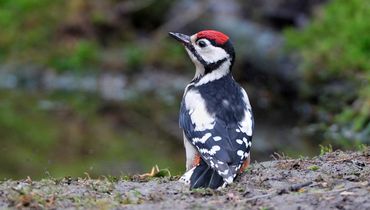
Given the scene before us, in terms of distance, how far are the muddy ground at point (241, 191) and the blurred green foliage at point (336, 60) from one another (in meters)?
4.83

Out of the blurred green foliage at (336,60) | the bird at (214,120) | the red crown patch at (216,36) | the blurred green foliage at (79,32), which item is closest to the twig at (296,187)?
the bird at (214,120)

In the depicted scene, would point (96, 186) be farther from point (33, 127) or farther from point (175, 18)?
point (175, 18)

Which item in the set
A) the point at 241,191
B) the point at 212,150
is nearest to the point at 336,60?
the point at 212,150

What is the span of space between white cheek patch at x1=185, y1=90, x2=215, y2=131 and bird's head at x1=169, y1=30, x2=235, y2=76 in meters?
0.39

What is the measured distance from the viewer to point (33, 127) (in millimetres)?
11773

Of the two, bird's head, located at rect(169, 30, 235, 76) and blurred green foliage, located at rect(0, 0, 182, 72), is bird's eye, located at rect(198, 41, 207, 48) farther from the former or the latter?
blurred green foliage, located at rect(0, 0, 182, 72)

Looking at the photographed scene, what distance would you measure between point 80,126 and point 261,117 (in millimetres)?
2664

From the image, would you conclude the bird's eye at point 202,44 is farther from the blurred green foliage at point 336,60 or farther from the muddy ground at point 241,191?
the blurred green foliage at point 336,60

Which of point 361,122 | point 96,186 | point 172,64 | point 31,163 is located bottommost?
point 96,186

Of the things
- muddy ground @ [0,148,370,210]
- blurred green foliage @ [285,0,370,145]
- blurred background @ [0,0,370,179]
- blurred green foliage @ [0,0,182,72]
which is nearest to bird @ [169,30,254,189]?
muddy ground @ [0,148,370,210]

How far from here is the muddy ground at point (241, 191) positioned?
4957mm

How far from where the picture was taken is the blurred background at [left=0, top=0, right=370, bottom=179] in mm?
10500

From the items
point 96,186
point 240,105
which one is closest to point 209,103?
point 240,105

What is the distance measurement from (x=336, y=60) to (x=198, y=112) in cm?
664
